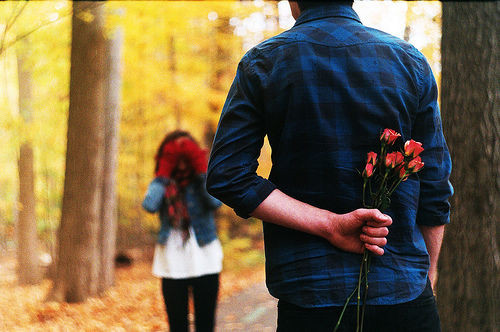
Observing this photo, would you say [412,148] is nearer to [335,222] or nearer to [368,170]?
[368,170]

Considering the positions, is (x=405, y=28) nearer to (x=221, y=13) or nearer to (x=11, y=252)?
(x=221, y=13)

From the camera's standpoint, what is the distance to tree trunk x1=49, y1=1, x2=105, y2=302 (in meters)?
7.56

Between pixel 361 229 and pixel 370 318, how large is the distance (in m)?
0.26

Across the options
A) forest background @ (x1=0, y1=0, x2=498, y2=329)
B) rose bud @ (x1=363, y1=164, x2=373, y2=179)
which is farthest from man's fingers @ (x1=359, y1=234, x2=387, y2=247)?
forest background @ (x1=0, y1=0, x2=498, y2=329)

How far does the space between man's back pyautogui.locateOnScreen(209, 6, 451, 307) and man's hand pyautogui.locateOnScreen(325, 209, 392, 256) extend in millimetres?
48

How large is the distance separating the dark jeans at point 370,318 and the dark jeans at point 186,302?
9.55ft

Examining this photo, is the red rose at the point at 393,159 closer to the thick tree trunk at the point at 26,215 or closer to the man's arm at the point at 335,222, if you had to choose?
the man's arm at the point at 335,222

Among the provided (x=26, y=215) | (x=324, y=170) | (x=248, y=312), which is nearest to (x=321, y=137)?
(x=324, y=170)

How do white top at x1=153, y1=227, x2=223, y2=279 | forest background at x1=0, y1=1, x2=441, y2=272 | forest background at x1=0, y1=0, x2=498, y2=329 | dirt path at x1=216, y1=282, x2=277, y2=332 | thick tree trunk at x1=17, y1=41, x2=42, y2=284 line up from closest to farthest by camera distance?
white top at x1=153, y1=227, x2=223, y2=279, dirt path at x1=216, y1=282, x2=277, y2=332, forest background at x1=0, y1=0, x2=498, y2=329, forest background at x1=0, y1=1, x2=441, y2=272, thick tree trunk at x1=17, y1=41, x2=42, y2=284

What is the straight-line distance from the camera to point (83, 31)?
7508mm

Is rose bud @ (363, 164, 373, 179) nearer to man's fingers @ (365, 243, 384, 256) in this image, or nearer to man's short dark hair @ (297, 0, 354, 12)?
Answer: man's fingers @ (365, 243, 384, 256)

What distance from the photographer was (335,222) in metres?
1.46

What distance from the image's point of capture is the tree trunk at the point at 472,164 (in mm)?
3195

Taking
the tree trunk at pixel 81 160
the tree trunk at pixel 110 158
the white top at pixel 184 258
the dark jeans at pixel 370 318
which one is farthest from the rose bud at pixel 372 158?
the tree trunk at pixel 110 158
